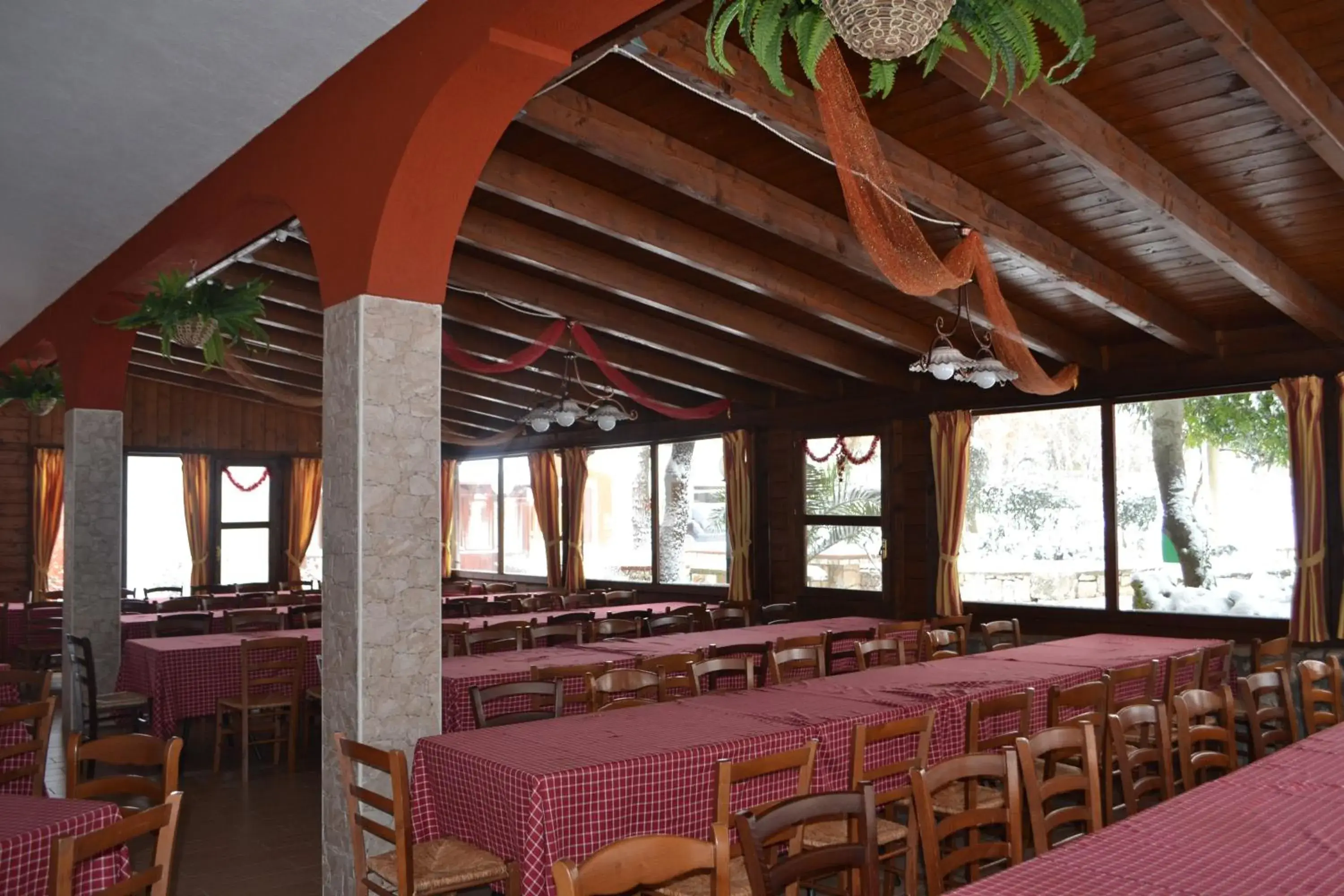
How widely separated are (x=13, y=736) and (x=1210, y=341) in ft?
25.7

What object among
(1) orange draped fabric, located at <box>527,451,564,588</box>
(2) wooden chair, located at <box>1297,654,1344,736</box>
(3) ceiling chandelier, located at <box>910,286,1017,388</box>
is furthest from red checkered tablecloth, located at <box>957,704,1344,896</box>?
(1) orange draped fabric, located at <box>527,451,564,588</box>

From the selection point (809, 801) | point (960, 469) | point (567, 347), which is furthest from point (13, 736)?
point (960, 469)

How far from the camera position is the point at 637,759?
141 inches

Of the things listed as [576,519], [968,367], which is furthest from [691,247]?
[576,519]

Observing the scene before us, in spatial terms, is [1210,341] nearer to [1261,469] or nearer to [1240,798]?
[1261,469]

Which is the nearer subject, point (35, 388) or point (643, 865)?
point (643, 865)

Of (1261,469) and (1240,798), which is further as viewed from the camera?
(1261,469)

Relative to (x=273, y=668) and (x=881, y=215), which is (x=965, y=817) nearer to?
(x=881, y=215)

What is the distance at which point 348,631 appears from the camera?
434cm

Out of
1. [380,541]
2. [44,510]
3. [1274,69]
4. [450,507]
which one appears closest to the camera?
[380,541]

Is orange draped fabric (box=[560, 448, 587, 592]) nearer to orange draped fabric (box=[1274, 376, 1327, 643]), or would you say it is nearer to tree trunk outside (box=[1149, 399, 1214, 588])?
tree trunk outside (box=[1149, 399, 1214, 588])

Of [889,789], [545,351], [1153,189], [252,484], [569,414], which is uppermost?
[1153,189]

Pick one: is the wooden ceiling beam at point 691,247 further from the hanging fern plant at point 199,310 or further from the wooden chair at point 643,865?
the wooden chair at point 643,865

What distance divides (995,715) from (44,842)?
3.38 m
